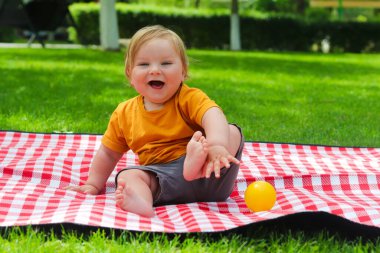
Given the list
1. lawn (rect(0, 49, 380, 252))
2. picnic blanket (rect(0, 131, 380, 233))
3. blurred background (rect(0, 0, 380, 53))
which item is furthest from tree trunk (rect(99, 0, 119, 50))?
picnic blanket (rect(0, 131, 380, 233))

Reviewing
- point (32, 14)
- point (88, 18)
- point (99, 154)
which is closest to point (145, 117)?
point (99, 154)

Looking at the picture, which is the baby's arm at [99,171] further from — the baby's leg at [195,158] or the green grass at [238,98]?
the baby's leg at [195,158]

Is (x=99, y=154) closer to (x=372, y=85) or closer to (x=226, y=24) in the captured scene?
(x=372, y=85)

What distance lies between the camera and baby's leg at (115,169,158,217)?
2752 millimetres

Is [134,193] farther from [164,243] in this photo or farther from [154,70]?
[154,70]

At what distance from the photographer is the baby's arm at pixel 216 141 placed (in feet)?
8.70

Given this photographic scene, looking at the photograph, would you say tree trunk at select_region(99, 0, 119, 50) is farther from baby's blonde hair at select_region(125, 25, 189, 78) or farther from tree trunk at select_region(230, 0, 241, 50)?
baby's blonde hair at select_region(125, 25, 189, 78)

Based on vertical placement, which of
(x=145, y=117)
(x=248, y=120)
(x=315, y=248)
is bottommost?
(x=248, y=120)

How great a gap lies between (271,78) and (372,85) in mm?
1440

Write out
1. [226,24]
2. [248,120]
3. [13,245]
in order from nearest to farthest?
[13,245], [248,120], [226,24]

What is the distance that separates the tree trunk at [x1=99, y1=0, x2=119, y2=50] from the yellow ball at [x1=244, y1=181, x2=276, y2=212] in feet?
43.2

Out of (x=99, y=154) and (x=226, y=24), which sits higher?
(x=99, y=154)

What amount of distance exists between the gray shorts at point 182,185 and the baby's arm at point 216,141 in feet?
0.47

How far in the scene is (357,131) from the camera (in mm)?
5355
